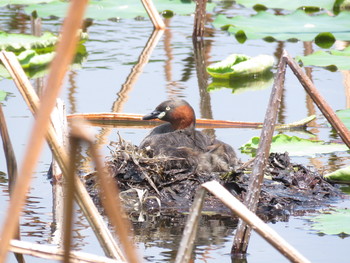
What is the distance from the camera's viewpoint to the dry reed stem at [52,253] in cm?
244

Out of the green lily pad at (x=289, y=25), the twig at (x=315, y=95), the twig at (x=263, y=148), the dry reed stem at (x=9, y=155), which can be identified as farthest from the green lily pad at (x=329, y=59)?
the dry reed stem at (x=9, y=155)

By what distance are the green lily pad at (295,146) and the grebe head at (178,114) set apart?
469 millimetres

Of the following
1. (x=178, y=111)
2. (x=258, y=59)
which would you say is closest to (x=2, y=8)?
(x=258, y=59)

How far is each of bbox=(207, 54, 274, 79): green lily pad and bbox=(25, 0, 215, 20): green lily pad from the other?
8.57 feet

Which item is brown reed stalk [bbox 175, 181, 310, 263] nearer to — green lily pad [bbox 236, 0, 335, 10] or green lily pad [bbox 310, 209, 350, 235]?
green lily pad [bbox 310, 209, 350, 235]

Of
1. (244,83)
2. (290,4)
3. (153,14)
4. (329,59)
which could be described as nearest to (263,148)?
(244,83)

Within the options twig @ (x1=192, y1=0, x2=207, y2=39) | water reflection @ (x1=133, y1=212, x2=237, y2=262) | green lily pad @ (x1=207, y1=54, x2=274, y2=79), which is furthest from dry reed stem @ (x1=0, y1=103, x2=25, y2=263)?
twig @ (x1=192, y1=0, x2=207, y2=39)

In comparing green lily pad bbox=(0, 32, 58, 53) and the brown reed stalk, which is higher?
green lily pad bbox=(0, 32, 58, 53)

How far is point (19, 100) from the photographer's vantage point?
698 cm

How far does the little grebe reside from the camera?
16.2 feet

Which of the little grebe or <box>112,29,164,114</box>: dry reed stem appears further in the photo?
<box>112,29,164,114</box>: dry reed stem

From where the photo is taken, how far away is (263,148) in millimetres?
3316

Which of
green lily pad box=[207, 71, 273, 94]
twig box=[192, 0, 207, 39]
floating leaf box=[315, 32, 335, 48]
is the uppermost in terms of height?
twig box=[192, 0, 207, 39]

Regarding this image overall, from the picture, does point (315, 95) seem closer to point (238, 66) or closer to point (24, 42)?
point (238, 66)
